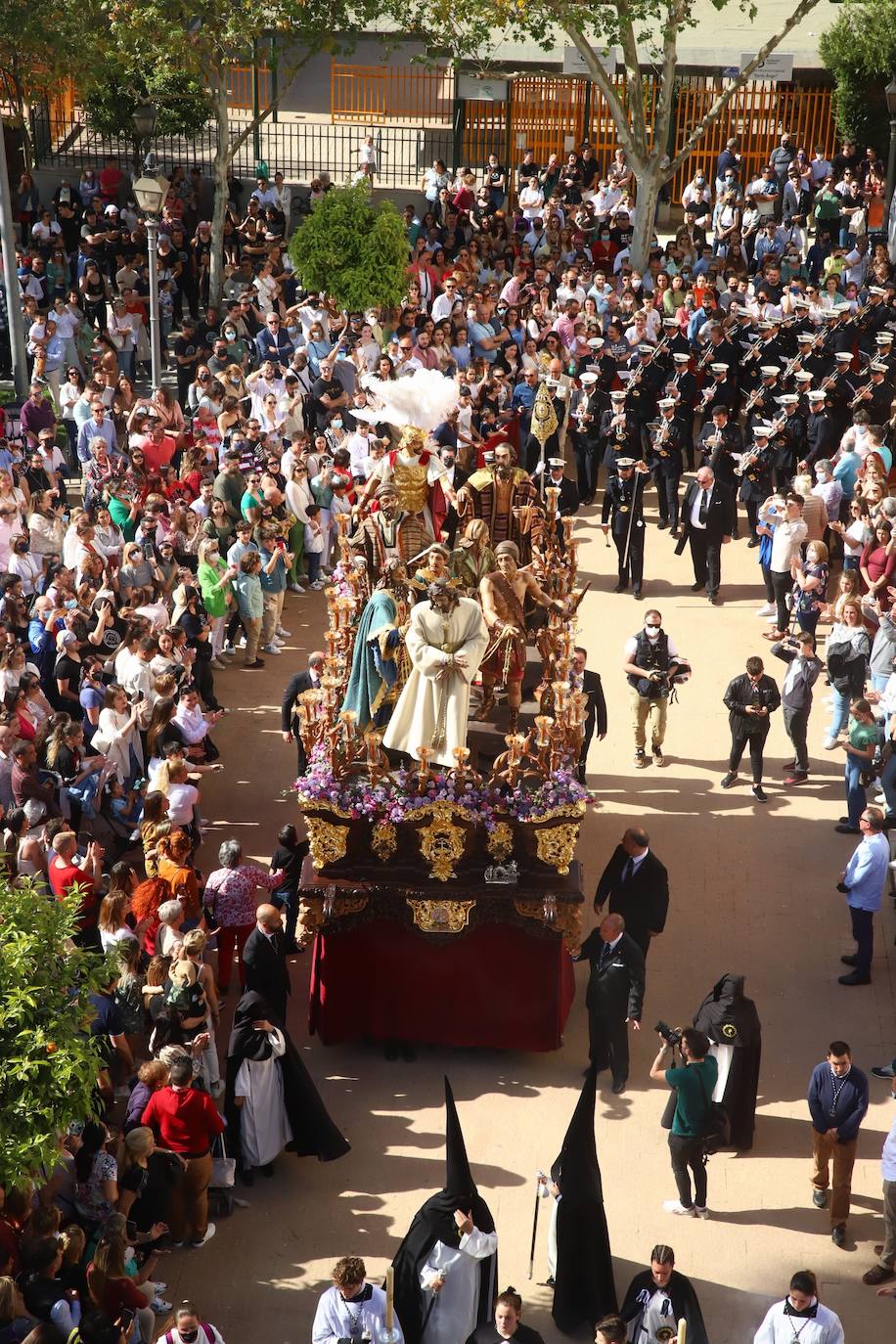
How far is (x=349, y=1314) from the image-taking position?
868 centimetres

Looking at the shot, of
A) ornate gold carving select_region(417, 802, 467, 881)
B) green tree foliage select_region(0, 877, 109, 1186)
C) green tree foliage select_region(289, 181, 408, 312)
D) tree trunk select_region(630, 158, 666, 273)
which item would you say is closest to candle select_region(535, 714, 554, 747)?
ornate gold carving select_region(417, 802, 467, 881)

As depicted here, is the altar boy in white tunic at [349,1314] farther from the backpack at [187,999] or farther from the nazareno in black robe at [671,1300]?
the backpack at [187,999]

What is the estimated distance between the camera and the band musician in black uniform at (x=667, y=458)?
20500mm

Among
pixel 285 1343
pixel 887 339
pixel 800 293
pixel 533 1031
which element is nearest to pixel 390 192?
pixel 800 293

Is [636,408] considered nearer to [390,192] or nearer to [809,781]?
[809,781]

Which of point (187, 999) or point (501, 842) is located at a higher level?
point (501, 842)

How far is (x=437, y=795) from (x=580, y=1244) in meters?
3.11

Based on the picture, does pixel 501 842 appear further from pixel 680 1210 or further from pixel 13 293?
pixel 13 293

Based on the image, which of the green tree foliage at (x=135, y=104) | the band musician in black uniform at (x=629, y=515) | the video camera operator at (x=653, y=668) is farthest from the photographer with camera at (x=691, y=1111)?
the green tree foliage at (x=135, y=104)

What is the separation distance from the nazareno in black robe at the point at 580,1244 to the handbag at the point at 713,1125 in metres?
→ 0.95

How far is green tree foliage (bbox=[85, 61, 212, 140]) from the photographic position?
30859 millimetres

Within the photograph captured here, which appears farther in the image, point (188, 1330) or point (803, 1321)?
point (803, 1321)

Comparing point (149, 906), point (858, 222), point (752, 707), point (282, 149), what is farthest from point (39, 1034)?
point (282, 149)

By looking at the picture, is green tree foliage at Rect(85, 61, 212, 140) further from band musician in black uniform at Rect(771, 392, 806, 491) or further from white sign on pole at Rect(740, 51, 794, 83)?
band musician in black uniform at Rect(771, 392, 806, 491)
